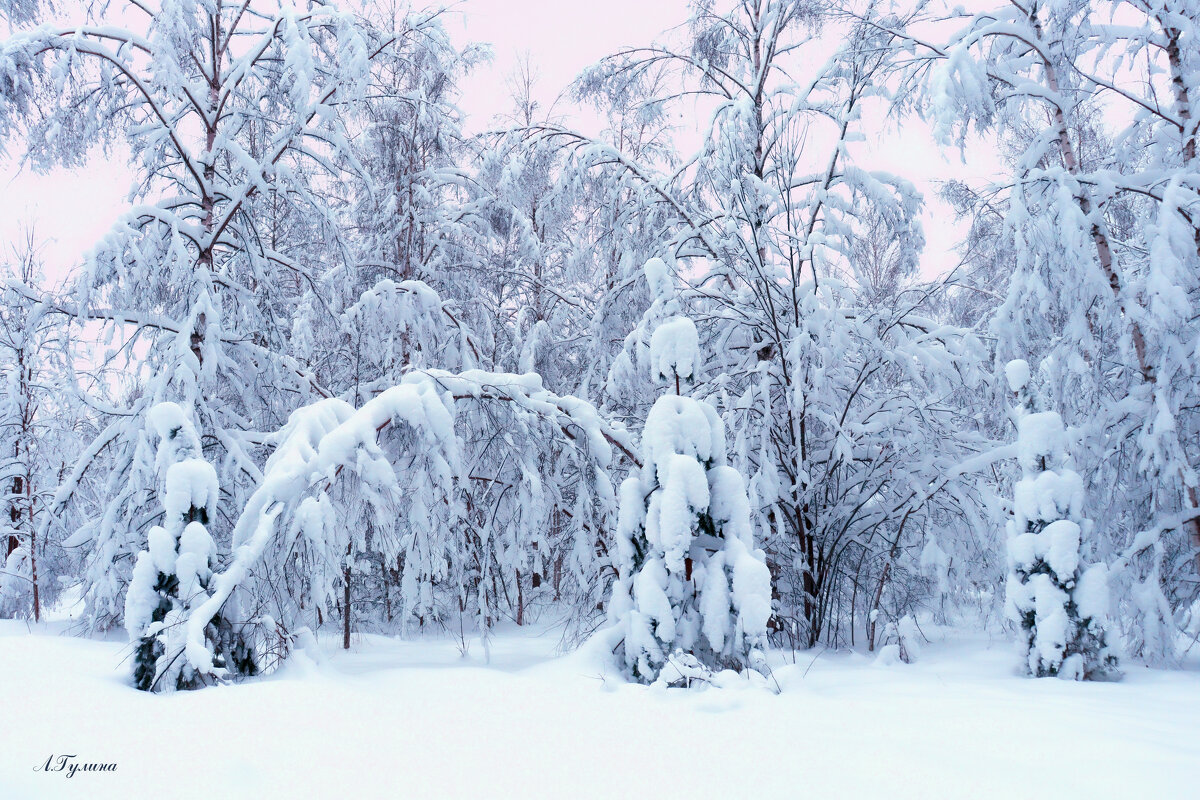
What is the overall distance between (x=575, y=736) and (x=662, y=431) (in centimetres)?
195

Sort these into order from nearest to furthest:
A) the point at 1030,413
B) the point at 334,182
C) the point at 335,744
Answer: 1. the point at 335,744
2. the point at 1030,413
3. the point at 334,182

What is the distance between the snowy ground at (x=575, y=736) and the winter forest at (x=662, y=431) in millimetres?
31

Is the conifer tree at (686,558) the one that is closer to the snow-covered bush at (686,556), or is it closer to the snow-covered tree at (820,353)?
the snow-covered bush at (686,556)

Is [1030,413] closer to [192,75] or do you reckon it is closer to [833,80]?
[833,80]

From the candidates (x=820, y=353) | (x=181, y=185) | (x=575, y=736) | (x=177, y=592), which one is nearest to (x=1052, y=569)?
(x=820, y=353)

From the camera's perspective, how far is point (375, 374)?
970 centimetres

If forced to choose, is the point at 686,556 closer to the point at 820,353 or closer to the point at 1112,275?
the point at 820,353

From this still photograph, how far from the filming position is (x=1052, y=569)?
4.78 meters

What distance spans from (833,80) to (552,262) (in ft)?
25.9

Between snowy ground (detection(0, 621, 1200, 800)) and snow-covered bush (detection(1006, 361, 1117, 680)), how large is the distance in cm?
25

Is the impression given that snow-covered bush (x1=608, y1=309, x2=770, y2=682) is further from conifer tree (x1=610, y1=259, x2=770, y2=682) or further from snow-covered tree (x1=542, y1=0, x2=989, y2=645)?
snow-covered tree (x1=542, y1=0, x2=989, y2=645)

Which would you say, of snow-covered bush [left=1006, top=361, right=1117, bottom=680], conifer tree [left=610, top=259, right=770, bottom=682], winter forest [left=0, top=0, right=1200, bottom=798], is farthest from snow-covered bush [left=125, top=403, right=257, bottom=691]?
snow-covered bush [left=1006, top=361, right=1117, bottom=680]

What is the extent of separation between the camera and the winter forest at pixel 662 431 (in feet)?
12.2

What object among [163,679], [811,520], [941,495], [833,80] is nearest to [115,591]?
[163,679]
